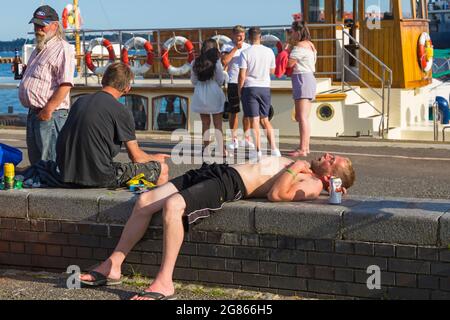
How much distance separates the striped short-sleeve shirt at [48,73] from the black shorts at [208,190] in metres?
2.00

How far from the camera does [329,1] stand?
1719cm

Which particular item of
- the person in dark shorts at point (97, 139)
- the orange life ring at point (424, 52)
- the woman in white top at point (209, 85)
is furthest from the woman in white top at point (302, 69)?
the orange life ring at point (424, 52)

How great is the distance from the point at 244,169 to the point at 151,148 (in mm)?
7410

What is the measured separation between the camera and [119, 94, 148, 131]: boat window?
1722 centimetres

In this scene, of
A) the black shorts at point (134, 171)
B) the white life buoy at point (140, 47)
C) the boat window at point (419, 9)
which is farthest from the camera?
the white life buoy at point (140, 47)

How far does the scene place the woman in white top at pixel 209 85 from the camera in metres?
11.2

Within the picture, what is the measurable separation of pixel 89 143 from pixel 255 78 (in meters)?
5.15

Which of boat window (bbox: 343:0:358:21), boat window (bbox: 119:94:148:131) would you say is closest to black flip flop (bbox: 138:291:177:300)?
boat window (bbox: 119:94:148:131)

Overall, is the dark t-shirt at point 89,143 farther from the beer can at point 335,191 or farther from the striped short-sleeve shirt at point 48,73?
the beer can at point 335,191

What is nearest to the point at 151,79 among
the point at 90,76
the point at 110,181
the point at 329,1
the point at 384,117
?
the point at 90,76

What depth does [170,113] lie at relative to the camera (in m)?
17.0

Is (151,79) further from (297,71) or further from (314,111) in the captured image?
(297,71)

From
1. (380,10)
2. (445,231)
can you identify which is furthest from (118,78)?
(380,10)

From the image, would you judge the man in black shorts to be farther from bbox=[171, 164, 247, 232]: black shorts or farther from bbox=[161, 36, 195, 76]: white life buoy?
bbox=[161, 36, 195, 76]: white life buoy
